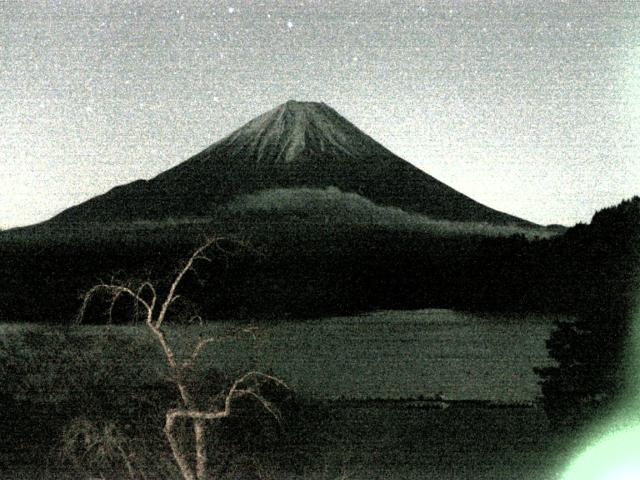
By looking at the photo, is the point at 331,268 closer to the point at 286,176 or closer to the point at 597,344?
the point at 286,176

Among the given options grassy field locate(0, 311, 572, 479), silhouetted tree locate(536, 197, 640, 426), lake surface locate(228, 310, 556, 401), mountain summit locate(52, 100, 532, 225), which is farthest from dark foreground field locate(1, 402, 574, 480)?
mountain summit locate(52, 100, 532, 225)

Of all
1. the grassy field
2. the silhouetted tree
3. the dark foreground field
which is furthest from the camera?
the grassy field

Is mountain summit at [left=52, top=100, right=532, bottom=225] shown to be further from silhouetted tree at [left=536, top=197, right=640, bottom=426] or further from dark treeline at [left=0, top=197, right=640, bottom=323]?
silhouetted tree at [left=536, top=197, right=640, bottom=426]

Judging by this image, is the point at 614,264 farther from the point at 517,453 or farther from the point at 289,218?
the point at 289,218

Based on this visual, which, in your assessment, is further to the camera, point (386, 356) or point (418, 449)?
point (386, 356)

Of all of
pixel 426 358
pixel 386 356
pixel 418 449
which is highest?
pixel 418 449

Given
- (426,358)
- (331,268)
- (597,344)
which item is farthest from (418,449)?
(331,268)

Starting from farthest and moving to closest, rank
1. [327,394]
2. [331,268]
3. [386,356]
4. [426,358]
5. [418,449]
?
[331,268]
[426,358]
[386,356]
[327,394]
[418,449]

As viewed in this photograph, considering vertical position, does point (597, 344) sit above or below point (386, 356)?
above
